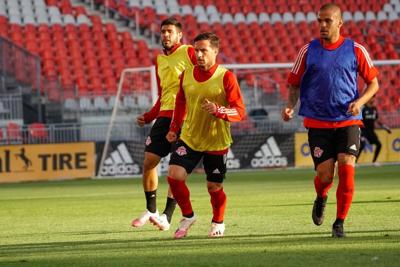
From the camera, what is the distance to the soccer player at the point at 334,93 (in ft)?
36.3

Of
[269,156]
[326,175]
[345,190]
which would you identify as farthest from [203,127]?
Result: [269,156]

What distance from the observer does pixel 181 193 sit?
11.6 meters

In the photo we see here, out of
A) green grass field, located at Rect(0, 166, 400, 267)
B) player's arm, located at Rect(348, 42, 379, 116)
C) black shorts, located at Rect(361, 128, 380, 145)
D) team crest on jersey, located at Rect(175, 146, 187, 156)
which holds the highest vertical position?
player's arm, located at Rect(348, 42, 379, 116)

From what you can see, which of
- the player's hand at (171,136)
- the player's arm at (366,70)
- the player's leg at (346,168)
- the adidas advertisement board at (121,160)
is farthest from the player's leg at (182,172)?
the adidas advertisement board at (121,160)

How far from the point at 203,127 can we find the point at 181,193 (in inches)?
27.2

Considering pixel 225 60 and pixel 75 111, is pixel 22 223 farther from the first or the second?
pixel 225 60

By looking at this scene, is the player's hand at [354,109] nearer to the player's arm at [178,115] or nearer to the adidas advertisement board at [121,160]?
the player's arm at [178,115]

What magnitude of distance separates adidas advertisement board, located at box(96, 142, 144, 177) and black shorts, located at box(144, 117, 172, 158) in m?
14.6

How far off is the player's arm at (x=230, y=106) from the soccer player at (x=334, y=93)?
0.51 m

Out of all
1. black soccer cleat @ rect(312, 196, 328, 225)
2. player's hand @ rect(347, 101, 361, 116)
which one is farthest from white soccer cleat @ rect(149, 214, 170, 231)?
player's hand @ rect(347, 101, 361, 116)

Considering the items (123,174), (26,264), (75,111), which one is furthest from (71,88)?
(26,264)

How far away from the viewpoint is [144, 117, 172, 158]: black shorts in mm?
12781

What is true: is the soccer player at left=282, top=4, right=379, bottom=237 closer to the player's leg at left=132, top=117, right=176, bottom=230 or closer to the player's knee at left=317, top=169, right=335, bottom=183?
the player's knee at left=317, top=169, right=335, bottom=183

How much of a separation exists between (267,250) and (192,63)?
3655 mm
